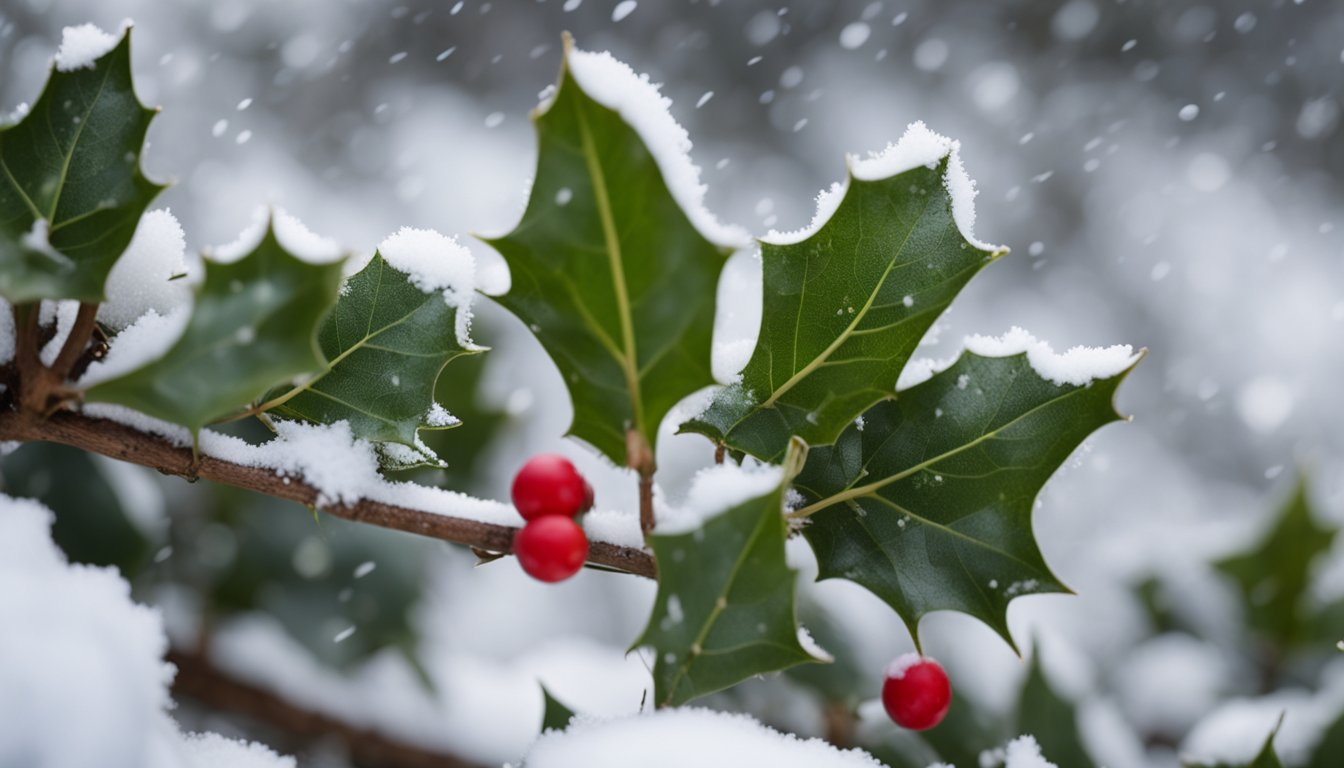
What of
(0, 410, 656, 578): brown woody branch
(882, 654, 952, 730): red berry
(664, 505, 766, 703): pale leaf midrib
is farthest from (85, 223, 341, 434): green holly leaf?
(882, 654, 952, 730): red berry

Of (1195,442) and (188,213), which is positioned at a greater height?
(1195,442)

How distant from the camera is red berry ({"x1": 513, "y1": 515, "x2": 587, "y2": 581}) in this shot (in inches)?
17.3

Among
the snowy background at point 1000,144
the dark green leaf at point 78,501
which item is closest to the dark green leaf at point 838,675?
the dark green leaf at point 78,501

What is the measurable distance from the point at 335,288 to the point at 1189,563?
1.18 m

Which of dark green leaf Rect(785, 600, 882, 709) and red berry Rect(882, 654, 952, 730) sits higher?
red berry Rect(882, 654, 952, 730)

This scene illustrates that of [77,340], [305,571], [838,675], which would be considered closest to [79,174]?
[77,340]

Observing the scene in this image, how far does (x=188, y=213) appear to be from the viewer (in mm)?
2326

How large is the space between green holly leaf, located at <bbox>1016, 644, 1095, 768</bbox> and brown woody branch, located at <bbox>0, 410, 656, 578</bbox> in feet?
1.45

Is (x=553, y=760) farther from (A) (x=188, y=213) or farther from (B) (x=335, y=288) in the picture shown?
(A) (x=188, y=213)

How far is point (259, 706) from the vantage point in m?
0.92

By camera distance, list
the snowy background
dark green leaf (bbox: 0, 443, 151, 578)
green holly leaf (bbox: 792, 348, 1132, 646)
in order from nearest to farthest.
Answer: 1. green holly leaf (bbox: 792, 348, 1132, 646)
2. dark green leaf (bbox: 0, 443, 151, 578)
3. the snowy background

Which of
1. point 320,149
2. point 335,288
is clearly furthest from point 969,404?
point 320,149

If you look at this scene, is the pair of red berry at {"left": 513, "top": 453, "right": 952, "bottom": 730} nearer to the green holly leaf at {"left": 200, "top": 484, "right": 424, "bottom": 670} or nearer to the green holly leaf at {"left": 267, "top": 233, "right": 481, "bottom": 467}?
the green holly leaf at {"left": 267, "top": 233, "right": 481, "bottom": 467}

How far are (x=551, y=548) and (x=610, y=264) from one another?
0.42 ft
